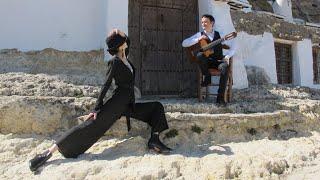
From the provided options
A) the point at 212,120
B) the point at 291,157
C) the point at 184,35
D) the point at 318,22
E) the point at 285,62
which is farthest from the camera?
the point at 318,22

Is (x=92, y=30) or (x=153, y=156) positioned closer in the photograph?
(x=153, y=156)

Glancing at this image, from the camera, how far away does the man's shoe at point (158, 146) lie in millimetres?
5660

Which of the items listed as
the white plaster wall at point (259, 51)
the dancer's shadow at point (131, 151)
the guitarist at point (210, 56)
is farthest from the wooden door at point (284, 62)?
the dancer's shadow at point (131, 151)

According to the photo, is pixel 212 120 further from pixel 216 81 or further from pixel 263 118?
pixel 216 81

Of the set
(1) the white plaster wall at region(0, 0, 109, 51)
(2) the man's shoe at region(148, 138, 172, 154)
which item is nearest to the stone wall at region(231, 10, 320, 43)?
(1) the white plaster wall at region(0, 0, 109, 51)

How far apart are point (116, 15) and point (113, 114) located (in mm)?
2897

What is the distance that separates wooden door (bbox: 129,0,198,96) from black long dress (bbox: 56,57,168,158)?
9.61ft

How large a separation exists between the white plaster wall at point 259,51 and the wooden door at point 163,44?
121 centimetres

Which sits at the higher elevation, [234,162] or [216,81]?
[216,81]

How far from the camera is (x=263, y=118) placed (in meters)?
6.78

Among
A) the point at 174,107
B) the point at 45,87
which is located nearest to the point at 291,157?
the point at 174,107

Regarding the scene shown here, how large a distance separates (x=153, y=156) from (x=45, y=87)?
214 centimetres

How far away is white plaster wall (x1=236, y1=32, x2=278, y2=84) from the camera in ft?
31.8

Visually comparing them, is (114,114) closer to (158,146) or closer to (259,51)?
(158,146)
